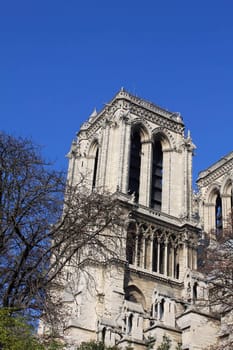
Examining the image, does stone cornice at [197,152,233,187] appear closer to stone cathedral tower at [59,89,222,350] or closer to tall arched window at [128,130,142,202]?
stone cathedral tower at [59,89,222,350]

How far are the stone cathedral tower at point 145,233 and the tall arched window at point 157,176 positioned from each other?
9 centimetres

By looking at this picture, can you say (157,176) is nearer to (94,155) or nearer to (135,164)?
(135,164)

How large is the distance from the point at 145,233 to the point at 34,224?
26.1m

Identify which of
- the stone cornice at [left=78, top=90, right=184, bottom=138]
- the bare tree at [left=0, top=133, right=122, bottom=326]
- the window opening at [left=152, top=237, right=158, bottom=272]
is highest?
the stone cornice at [left=78, top=90, right=184, bottom=138]

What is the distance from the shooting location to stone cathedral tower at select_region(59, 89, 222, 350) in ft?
102

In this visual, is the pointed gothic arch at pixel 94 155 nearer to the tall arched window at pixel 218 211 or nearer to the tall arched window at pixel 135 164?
the tall arched window at pixel 135 164

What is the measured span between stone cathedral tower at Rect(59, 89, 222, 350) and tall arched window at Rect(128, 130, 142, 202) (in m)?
0.08

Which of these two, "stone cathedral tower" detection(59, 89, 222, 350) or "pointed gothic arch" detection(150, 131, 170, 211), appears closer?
"stone cathedral tower" detection(59, 89, 222, 350)

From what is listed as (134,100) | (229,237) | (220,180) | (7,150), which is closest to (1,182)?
(7,150)

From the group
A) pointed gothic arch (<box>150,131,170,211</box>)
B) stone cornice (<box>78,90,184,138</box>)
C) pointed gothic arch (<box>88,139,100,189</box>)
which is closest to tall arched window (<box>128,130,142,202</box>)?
pointed gothic arch (<box>150,131,170,211</box>)

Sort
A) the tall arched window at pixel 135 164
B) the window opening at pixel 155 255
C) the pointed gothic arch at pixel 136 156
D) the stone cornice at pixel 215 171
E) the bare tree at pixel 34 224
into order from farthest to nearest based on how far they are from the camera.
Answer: the stone cornice at pixel 215 171 → the pointed gothic arch at pixel 136 156 → the tall arched window at pixel 135 164 → the window opening at pixel 155 255 → the bare tree at pixel 34 224

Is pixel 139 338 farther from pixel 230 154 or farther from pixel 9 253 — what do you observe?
pixel 230 154

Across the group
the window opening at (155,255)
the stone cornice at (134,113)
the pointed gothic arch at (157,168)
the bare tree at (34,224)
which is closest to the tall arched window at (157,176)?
the pointed gothic arch at (157,168)

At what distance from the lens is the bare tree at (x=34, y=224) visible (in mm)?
13531
